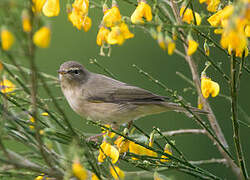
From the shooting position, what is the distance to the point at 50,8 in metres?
2.17

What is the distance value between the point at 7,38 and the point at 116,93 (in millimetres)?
2827

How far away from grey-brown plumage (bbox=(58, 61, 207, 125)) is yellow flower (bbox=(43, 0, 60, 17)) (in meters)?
1.57

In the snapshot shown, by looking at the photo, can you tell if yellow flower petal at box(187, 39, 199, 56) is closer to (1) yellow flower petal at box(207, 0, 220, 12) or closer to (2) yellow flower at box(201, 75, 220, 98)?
(1) yellow flower petal at box(207, 0, 220, 12)

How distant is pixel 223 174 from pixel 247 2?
13.4 feet

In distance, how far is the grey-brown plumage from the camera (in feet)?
12.2

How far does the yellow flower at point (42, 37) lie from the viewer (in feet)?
3.80

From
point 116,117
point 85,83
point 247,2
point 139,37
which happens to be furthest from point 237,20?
point 139,37

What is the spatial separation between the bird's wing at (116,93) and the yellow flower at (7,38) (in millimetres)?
2501

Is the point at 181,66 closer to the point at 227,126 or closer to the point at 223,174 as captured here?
the point at 227,126

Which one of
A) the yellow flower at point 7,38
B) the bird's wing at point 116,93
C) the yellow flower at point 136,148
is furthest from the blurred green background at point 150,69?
the yellow flower at point 7,38

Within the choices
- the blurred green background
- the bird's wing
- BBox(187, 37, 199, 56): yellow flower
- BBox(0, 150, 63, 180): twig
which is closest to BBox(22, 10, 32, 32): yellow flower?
BBox(0, 150, 63, 180): twig

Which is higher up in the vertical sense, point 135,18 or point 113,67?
point 135,18

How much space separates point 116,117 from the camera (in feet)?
12.4

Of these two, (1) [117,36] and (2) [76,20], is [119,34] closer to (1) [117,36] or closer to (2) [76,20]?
(1) [117,36]
